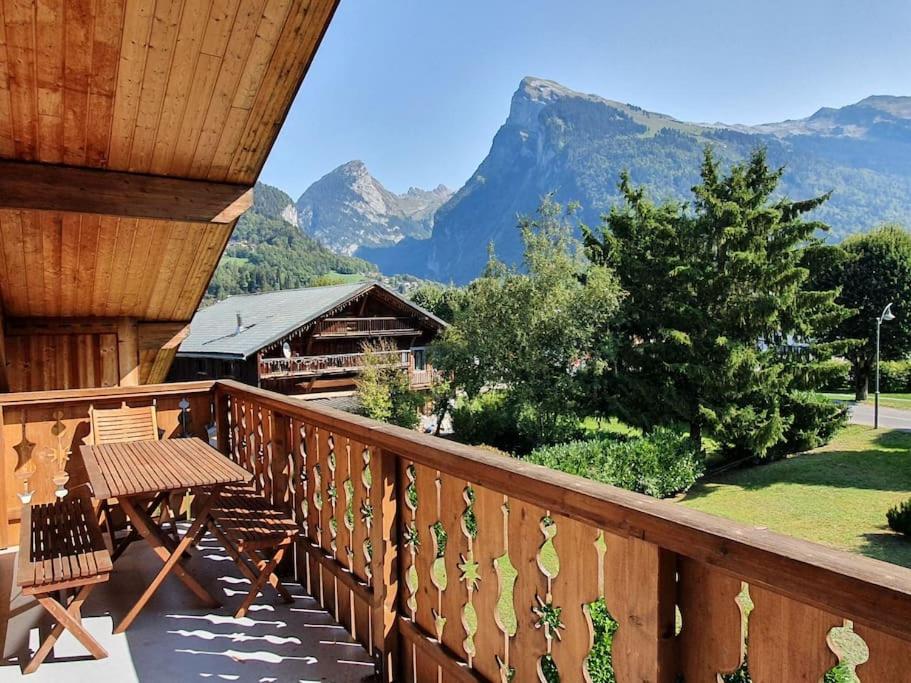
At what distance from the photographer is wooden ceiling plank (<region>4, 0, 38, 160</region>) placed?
2.63 metres

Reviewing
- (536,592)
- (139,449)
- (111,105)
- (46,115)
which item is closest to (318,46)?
(111,105)

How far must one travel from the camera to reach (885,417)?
18.6 m

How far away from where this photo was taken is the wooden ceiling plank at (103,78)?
2.74 meters

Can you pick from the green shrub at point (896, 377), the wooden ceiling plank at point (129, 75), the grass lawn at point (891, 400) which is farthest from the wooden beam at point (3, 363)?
the green shrub at point (896, 377)

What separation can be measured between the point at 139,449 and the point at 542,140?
181m

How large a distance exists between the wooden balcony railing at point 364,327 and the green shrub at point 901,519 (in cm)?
1637

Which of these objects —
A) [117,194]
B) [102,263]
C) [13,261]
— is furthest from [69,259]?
[117,194]

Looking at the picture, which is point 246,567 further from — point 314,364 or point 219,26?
point 314,364

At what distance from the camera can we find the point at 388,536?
2.10 metres

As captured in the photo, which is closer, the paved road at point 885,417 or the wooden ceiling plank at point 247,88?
the wooden ceiling plank at point 247,88

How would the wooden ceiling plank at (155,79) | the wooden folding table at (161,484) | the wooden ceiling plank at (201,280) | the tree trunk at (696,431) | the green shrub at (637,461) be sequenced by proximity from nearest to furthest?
1. the wooden folding table at (161,484)
2. the wooden ceiling plank at (155,79)
3. the wooden ceiling plank at (201,280)
4. the green shrub at (637,461)
5. the tree trunk at (696,431)

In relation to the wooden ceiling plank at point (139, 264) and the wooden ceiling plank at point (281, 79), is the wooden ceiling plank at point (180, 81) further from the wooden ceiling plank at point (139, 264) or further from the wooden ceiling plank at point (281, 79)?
the wooden ceiling plank at point (139, 264)

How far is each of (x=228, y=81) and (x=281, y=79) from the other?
0.29 metres

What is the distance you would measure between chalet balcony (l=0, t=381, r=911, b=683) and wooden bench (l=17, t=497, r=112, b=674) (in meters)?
0.14
